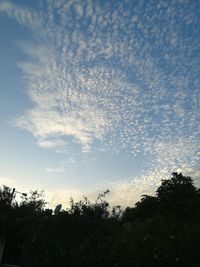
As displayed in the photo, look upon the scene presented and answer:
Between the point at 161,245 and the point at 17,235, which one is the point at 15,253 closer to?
the point at 17,235

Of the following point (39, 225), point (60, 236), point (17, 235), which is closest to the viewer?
point (60, 236)

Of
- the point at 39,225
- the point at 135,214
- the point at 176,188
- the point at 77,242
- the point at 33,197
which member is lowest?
the point at 77,242

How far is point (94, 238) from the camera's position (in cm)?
1998

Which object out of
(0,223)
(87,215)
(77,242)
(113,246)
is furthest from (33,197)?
(113,246)

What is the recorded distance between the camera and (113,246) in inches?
710

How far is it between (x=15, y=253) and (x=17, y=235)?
3157 millimetres

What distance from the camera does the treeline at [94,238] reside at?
16.6 metres

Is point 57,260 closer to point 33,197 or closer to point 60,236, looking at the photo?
point 60,236

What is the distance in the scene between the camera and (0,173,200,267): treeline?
16.6 metres

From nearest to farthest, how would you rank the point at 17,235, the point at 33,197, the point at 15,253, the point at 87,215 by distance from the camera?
1. the point at 87,215
2. the point at 17,235
3. the point at 15,253
4. the point at 33,197

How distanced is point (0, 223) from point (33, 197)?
21.8 metres

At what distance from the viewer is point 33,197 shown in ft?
159

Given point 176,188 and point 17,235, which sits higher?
point 176,188

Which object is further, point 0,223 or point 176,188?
point 176,188
